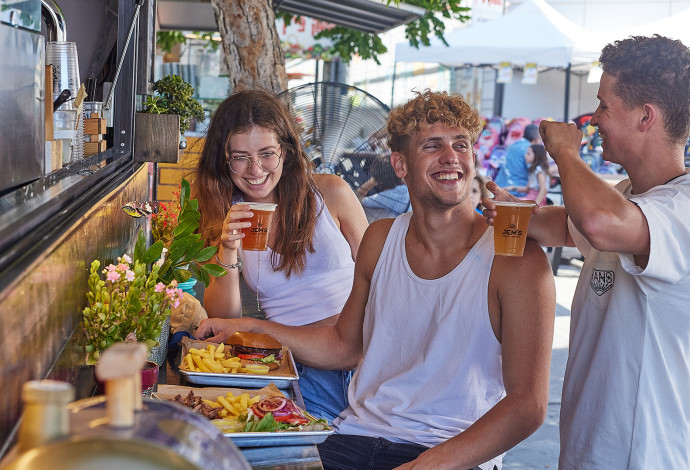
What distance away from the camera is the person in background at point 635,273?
206 centimetres

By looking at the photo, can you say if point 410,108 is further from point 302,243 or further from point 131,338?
point 131,338

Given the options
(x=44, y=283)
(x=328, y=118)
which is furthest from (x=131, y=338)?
(x=328, y=118)

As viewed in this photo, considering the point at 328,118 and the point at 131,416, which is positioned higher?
the point at 328,118

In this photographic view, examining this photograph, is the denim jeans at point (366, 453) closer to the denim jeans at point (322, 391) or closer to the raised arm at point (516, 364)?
the raised arm at point (516, 364)

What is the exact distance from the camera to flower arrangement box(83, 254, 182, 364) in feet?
5.96

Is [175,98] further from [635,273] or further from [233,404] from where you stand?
[635,273]

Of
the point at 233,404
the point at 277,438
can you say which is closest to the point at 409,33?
the point at 233,404

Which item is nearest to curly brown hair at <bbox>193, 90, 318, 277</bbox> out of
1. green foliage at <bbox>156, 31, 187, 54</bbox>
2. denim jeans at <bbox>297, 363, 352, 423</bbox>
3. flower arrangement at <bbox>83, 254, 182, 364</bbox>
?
denim jeans at <bbox>297, 363, 352, 423</bbox>

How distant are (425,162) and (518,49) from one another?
33.6 ft

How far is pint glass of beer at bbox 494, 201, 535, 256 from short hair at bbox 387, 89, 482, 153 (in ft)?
1.64

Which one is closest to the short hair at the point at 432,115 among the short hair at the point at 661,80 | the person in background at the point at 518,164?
the short hair at the point at 661,80

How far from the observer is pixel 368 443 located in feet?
7.95

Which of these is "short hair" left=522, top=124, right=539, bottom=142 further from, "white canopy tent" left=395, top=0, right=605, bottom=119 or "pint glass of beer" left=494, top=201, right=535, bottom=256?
"pint glass of beer" left=494, top=201, right=535, bottom=256

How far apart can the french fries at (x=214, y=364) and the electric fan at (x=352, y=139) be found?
3.01m
